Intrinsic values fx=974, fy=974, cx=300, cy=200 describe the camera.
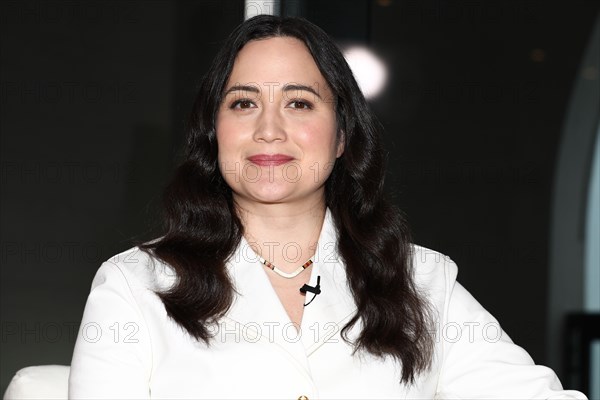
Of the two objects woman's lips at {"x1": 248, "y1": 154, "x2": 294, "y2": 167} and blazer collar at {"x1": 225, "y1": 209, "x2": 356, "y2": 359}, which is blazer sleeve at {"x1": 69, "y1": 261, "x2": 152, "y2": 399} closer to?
blazer collar at {"x1": 225, "y1": 209, "x2": 356, "y2": 359}

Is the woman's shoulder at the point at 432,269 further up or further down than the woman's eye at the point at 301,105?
further down

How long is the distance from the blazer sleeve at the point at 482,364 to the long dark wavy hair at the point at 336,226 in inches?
2.6

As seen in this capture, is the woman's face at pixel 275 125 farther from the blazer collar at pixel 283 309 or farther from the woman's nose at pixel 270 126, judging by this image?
the blazer collar at pixel 283 309

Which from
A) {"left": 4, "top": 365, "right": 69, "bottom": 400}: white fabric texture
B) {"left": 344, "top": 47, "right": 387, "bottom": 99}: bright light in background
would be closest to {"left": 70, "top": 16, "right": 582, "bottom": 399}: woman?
{"left": 4, "top": 365, "right": 69, "bottom": 400}: white fabric texture

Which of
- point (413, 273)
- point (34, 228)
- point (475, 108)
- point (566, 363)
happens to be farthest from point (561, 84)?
point (34, 228)

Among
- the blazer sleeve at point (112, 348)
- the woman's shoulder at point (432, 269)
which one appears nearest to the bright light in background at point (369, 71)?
the woman's shoulder at point (432, 269)

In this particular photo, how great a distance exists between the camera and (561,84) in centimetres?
377

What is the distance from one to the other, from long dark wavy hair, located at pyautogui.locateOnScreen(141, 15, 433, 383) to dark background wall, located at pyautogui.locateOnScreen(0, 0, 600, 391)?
102 centimetres

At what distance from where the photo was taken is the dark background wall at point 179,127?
3.29 meters

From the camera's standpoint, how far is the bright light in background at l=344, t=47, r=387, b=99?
3502 millimetres

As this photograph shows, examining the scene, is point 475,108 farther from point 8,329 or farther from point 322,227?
point 8,329

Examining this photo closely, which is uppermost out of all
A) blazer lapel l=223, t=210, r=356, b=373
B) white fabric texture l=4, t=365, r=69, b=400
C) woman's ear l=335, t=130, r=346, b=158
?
woman's ear l=335, t=130, r=346, b=158

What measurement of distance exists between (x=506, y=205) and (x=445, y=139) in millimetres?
364

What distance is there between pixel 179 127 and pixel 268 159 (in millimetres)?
1366
